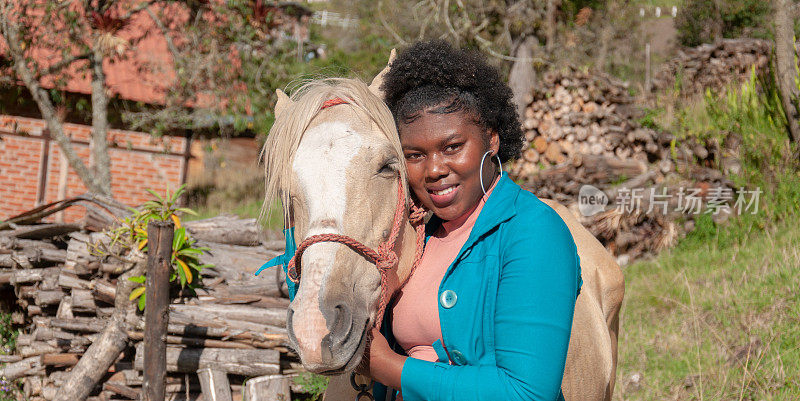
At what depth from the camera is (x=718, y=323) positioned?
483cm

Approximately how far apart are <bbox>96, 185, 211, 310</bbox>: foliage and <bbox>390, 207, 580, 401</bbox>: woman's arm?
3631 mm

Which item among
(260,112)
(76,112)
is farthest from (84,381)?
(76,112)

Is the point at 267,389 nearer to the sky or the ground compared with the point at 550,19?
nearer to the ground

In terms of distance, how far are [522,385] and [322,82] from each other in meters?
1.10

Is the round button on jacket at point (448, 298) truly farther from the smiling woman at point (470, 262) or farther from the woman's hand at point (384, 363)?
the woman's hand at point (384, 363)

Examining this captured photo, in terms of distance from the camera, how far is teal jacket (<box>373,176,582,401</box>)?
1.36 meters

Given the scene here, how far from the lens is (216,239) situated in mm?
5754

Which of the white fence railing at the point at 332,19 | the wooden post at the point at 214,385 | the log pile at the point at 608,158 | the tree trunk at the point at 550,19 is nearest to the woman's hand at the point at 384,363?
the wooden post at the point at 214,385

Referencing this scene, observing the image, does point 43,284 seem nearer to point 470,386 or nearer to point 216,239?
point 216,239

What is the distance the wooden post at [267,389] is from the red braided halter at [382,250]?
2.83 meters

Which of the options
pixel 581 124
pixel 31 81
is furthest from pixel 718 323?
pixel 31 81

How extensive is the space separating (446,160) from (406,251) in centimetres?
31

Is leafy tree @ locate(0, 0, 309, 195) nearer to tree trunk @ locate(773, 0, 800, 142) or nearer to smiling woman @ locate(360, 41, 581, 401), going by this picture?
tree trunk @ locate(773, 0, 800, 142)

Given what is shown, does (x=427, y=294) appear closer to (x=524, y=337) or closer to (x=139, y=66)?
(x=524, y=337)
